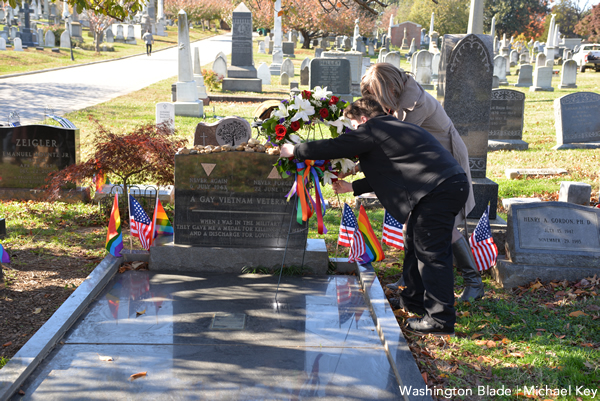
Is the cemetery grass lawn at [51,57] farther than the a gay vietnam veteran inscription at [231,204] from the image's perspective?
Yes

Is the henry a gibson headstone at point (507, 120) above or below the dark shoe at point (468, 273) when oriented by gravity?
above

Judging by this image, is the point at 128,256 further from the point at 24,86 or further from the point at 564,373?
the point at 24,86

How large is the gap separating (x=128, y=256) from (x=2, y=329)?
144 cm

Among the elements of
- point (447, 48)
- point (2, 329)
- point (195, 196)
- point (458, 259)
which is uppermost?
point (447, 48)

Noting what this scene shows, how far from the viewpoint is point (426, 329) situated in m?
4.20

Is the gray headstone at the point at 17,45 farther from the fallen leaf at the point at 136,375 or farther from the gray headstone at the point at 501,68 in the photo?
the fallen leaf at the point at 136,375

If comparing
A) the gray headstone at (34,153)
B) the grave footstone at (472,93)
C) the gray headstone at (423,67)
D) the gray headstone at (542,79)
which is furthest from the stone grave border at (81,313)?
the gray headstone at (542,79)

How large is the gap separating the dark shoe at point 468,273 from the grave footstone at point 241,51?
18.0m

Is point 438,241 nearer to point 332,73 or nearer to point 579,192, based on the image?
point 579,192

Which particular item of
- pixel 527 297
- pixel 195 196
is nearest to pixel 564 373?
pixel 527 297

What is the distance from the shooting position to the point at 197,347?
12.6 feet

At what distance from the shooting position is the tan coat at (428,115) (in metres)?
4.33

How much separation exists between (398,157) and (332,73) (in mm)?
15104

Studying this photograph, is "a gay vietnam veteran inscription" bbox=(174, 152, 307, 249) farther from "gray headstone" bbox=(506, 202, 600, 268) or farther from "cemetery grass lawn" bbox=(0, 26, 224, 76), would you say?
"cemetery grass lawn" bbox=(0, 26, 224, 76)
